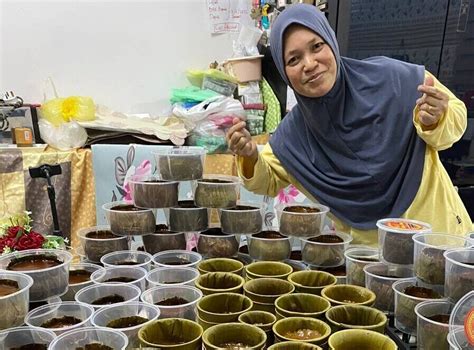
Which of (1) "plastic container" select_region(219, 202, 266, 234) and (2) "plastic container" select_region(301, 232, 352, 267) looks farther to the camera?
(1) "plastic container" select_region(219, 202, 266, 234)

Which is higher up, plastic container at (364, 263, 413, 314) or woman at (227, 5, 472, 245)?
woman at (227, 5, 472, 245)

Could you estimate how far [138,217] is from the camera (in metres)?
1.40

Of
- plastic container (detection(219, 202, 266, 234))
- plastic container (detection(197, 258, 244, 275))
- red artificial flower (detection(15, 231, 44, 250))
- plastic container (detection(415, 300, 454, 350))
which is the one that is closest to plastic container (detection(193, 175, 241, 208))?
plastic container (detection(219, 202, 266, 234))

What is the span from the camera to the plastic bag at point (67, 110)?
268 cm

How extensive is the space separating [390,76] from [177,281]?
3.20ft

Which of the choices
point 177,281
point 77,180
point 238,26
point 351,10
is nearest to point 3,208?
point 77,180

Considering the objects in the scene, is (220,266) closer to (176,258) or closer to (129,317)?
(176,258)

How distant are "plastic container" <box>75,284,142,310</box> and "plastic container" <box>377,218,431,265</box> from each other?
25.4 inches

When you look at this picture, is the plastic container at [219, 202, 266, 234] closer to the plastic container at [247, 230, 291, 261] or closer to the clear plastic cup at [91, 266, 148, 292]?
the plastic container at [247, 230, 291, 261]

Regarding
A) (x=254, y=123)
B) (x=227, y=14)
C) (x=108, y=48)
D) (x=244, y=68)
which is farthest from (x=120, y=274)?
(x=227, y=14)

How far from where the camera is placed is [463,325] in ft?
2.52

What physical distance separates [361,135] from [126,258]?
2.85ft

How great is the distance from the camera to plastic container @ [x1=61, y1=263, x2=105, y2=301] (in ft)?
3.76

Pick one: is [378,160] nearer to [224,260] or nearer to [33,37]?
[224,260]
